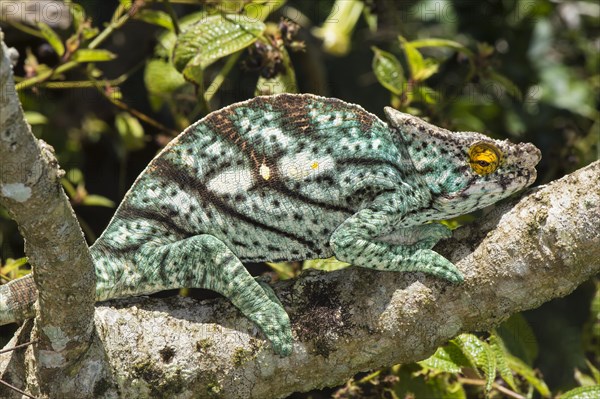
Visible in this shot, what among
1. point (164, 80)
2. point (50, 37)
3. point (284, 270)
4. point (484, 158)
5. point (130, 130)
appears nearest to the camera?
point (484, 158)

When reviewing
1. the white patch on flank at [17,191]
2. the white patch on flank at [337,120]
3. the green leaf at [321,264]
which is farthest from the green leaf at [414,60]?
the white patch on flank at [17,191]

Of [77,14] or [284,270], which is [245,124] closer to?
[284,270]

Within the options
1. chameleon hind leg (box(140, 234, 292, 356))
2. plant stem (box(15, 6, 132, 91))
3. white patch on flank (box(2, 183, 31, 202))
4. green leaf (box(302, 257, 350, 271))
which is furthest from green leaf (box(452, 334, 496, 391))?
plant stem (box(15, 6, 132, 91))

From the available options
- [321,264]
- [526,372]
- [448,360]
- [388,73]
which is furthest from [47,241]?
[526,372]

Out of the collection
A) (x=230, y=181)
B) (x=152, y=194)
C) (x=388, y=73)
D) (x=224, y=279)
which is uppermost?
(x=388, y=73)

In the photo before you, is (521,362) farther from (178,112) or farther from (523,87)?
(523,87)

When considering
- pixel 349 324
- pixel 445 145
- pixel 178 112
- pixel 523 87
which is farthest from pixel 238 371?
pixel 523 87
